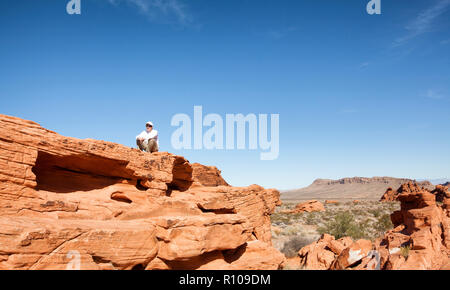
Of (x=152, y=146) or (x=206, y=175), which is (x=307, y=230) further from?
(x=152, y=146)

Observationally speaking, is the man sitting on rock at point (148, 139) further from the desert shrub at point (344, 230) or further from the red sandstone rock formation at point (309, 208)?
the red sandstone rock formation at point (309, 208)

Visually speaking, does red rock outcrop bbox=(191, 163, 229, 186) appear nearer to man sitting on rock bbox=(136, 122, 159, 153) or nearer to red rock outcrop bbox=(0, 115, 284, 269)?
red rock outcrop bbox=(0, 115, 284, 269)

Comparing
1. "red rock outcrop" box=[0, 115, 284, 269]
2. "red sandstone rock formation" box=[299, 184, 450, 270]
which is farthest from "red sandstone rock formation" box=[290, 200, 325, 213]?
"red rock outcrop" box=[0, 115, 284, 269]

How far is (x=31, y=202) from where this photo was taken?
679 cm

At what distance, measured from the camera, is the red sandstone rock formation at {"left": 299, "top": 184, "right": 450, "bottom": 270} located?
38.4ft

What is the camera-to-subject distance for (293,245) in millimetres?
19688

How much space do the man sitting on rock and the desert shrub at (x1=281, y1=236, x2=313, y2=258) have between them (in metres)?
12.0

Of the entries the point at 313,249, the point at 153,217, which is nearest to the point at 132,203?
the point at 153,217
